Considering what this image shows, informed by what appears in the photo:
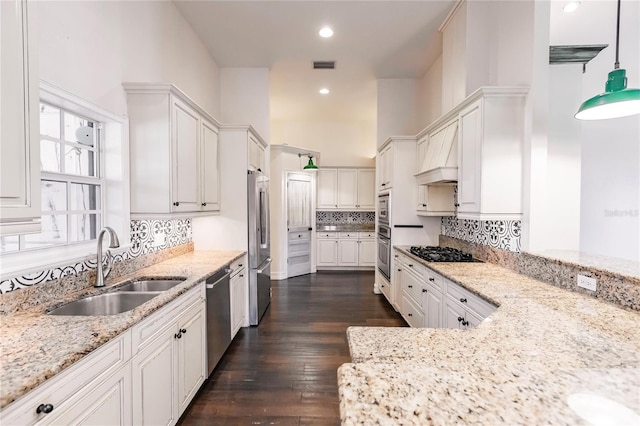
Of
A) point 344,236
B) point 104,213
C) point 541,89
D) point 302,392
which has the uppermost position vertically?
point 541,89

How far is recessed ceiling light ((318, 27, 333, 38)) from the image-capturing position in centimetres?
360

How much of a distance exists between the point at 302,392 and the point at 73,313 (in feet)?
5.47

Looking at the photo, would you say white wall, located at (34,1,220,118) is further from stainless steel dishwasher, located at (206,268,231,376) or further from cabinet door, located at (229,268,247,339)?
cabinet door, located at (229,268,247,339)

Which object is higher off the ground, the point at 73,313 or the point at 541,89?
the point at 541,89

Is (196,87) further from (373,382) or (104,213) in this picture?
(373,382)

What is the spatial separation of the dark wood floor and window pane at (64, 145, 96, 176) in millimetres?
1878

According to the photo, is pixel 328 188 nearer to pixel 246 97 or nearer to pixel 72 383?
pixel 246 97

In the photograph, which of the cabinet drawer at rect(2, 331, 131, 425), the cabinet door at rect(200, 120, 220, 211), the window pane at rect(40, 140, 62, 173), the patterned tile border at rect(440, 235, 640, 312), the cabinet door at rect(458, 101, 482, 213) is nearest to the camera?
the cabinet drawer at rect(2, 331, 131, 425)

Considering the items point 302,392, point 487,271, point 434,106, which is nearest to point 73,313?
point 302,392

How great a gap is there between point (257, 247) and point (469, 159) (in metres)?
2.51

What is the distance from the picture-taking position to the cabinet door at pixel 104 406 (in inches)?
43.6

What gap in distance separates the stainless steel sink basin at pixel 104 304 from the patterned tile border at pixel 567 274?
2.70 meters

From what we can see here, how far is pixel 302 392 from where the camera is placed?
7.81 feet

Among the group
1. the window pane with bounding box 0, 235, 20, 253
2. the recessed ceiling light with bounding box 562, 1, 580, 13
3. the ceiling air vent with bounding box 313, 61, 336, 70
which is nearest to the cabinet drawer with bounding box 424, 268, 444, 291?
the recessed ceiling light with bounding box 562, 1, 580, 13
